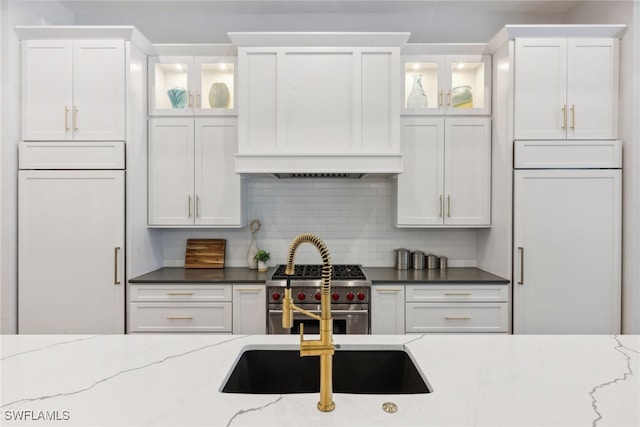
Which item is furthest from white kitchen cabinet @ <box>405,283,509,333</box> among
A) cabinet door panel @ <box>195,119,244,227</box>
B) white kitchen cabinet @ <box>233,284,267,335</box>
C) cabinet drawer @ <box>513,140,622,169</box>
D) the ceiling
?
the ceiling

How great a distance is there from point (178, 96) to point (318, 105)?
1150 millimetres

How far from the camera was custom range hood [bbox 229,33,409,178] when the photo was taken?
2.70 metres

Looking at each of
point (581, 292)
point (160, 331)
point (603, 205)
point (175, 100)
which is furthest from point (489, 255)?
point (175, 100)

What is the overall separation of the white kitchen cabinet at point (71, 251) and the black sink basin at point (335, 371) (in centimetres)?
179

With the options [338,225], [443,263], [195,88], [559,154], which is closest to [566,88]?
[559,154]

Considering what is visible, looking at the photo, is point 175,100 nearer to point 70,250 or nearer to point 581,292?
point 70,250

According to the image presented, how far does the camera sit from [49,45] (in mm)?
2619

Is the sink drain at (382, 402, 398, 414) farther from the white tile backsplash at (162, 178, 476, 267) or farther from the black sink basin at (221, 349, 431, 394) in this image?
the white tile backsplash at (162, 178, 476, 267)

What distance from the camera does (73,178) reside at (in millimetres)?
2596

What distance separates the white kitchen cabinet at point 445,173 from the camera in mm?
Answer: 2875

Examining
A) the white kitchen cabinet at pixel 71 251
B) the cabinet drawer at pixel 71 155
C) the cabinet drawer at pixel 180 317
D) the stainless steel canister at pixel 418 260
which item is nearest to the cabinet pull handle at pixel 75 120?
the cabinet drawer at pixel 71 155

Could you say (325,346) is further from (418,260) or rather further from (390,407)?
(418,260)

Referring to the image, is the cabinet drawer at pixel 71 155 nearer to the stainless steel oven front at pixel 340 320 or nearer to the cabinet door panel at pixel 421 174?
the stainless steel oven front at pixel 340 320

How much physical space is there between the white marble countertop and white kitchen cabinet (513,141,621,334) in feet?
4.27
